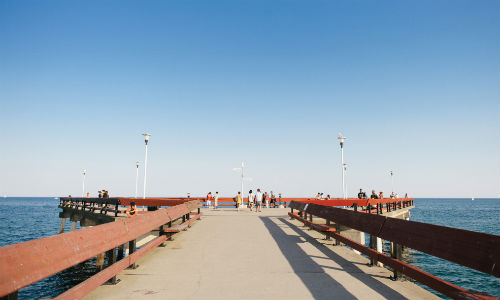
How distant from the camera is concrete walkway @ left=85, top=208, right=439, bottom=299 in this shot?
13.8ft

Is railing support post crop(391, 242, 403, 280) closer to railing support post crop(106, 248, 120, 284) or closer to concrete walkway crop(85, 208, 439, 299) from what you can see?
concrete walkway crop(85, 208, 439, 299)

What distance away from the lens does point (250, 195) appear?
85.1ft

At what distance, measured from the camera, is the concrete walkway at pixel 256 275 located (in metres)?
4.20

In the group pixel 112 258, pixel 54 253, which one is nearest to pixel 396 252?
pixel 112 258

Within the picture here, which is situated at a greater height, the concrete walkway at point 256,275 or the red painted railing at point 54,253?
the red painted railing at point 54,253

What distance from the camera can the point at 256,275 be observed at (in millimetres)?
5215

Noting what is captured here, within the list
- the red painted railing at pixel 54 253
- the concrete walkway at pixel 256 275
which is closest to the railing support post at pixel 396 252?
the concrete walkway at pixel 256 275

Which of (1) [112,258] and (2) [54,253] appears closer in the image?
(2) [54,253]

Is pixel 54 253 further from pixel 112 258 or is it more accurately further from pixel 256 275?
pixel 256 275

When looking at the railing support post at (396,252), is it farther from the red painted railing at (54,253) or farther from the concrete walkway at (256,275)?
the red painted railing at (54,253)

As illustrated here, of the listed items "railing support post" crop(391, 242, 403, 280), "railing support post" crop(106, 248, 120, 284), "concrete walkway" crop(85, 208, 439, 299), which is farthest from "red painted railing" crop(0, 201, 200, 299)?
"railing support post" crop(391, 242, 403, 280)

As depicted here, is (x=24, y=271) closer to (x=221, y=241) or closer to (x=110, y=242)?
(x=110, y=242)

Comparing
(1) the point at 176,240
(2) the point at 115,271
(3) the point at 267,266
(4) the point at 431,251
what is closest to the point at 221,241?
(1) the point at 176,240

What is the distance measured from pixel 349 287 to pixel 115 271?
3.53 metres
